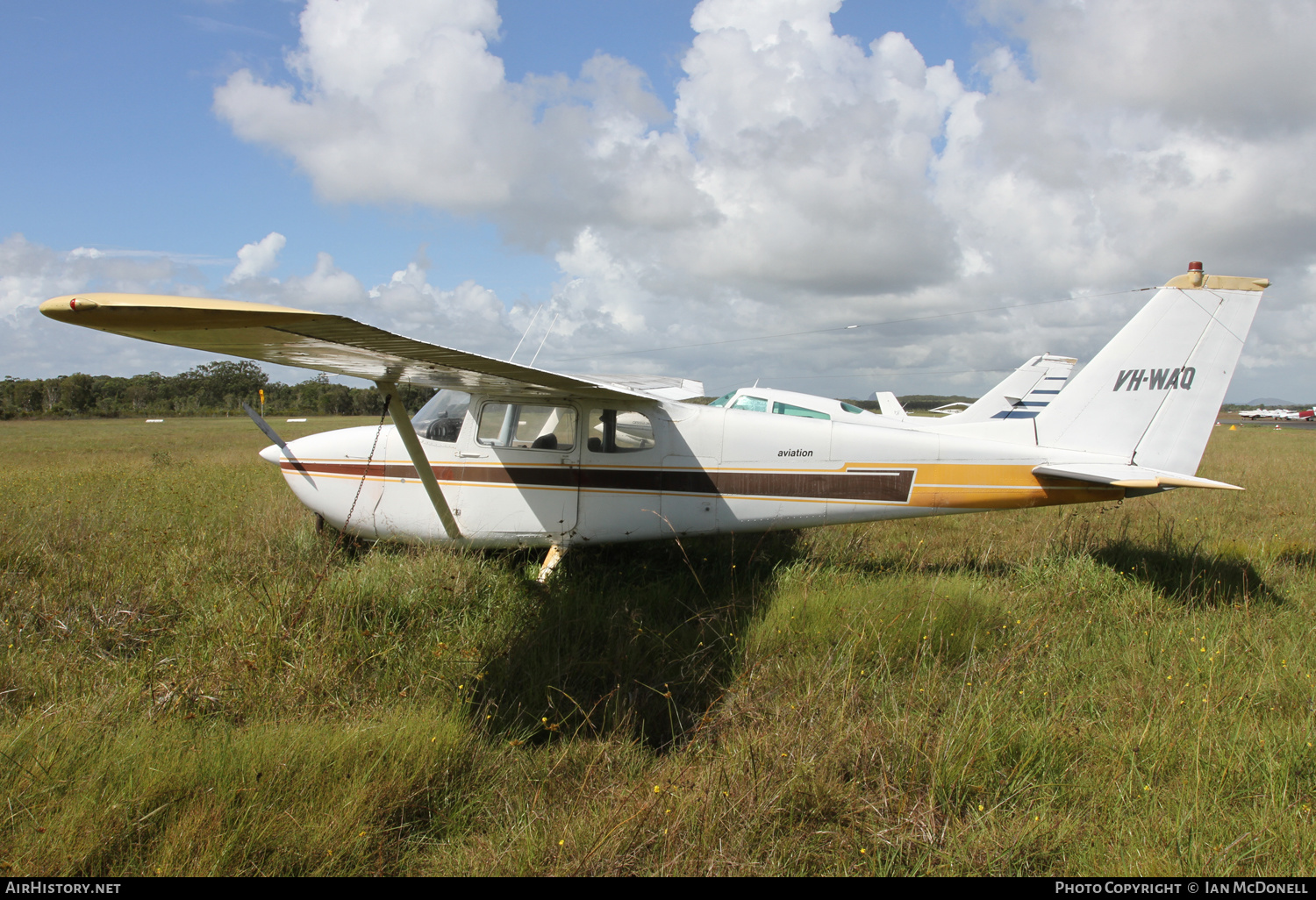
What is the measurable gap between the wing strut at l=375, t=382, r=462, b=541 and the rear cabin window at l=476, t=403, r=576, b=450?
2.25 ft

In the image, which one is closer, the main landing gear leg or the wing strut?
the wing strut

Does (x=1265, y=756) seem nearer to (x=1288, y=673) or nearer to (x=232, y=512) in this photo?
(x=1288, y=673)

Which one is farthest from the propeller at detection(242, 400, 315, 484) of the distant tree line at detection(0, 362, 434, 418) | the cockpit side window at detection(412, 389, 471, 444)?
the distant tree line at detection(0, 362, 434, 418)

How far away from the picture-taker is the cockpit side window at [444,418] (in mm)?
5941

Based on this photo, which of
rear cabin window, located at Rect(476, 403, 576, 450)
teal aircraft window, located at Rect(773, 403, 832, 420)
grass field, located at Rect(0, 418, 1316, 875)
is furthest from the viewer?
teal aircraft window, located at Rect(773, 403, 832, 420)

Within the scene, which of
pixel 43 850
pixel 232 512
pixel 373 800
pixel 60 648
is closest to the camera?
pixel 43 850

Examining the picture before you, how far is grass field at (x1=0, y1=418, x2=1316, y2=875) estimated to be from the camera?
2.50 m

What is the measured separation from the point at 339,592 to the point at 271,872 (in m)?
2.30

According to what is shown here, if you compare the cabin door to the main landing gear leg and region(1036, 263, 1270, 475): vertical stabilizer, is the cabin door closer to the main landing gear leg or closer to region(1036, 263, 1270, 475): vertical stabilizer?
the main landing gear leg

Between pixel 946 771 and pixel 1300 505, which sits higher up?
pixel 1300 505

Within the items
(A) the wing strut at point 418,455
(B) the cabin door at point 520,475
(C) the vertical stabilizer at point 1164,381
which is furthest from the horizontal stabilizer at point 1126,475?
(A) the wing strut at point 418,455

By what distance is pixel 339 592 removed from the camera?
4430mm

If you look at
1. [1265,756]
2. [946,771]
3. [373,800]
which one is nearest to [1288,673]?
[1265,756]

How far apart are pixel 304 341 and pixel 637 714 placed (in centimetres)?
272
